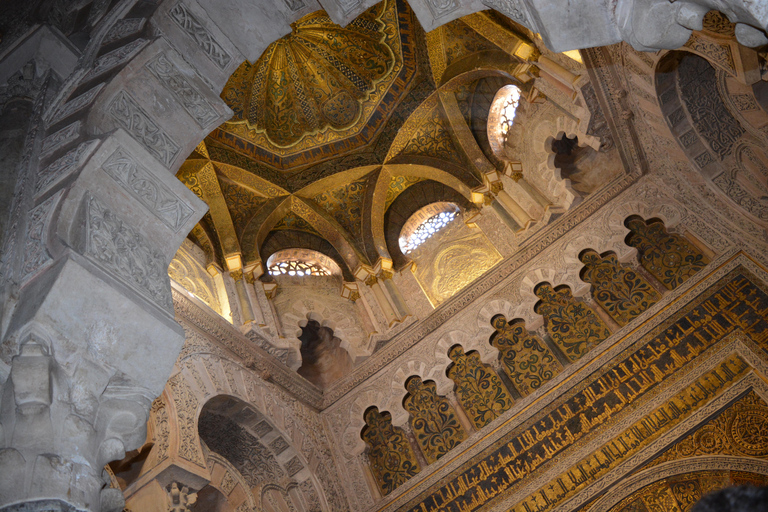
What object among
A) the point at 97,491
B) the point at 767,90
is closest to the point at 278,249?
the point at 767,90

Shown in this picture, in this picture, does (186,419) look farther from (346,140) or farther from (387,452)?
(346,140)

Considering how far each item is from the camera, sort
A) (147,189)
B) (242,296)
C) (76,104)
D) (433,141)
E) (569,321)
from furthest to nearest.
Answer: (433,141), (242,296), (569,321), (76,104), (147,189)

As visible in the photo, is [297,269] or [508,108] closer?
[508,108]

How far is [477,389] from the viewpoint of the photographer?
719 centimetres

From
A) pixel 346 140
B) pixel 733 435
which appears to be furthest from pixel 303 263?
pixel 733 435

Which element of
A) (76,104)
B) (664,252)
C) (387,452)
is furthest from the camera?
(387,452)

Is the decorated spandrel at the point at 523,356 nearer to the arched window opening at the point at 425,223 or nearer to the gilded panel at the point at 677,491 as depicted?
the gilded panel at the point at 677,491

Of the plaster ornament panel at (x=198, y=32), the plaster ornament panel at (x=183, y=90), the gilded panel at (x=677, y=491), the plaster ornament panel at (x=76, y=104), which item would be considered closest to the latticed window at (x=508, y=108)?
the gilded panel at (x=677, y=491)

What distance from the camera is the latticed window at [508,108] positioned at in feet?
28.4

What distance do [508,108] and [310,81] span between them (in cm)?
301

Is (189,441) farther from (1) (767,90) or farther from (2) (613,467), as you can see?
(1) (767,90)

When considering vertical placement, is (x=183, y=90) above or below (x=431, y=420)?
below

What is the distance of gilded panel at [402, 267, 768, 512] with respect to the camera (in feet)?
19.4

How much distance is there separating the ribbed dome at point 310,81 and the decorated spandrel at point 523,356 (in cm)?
395
